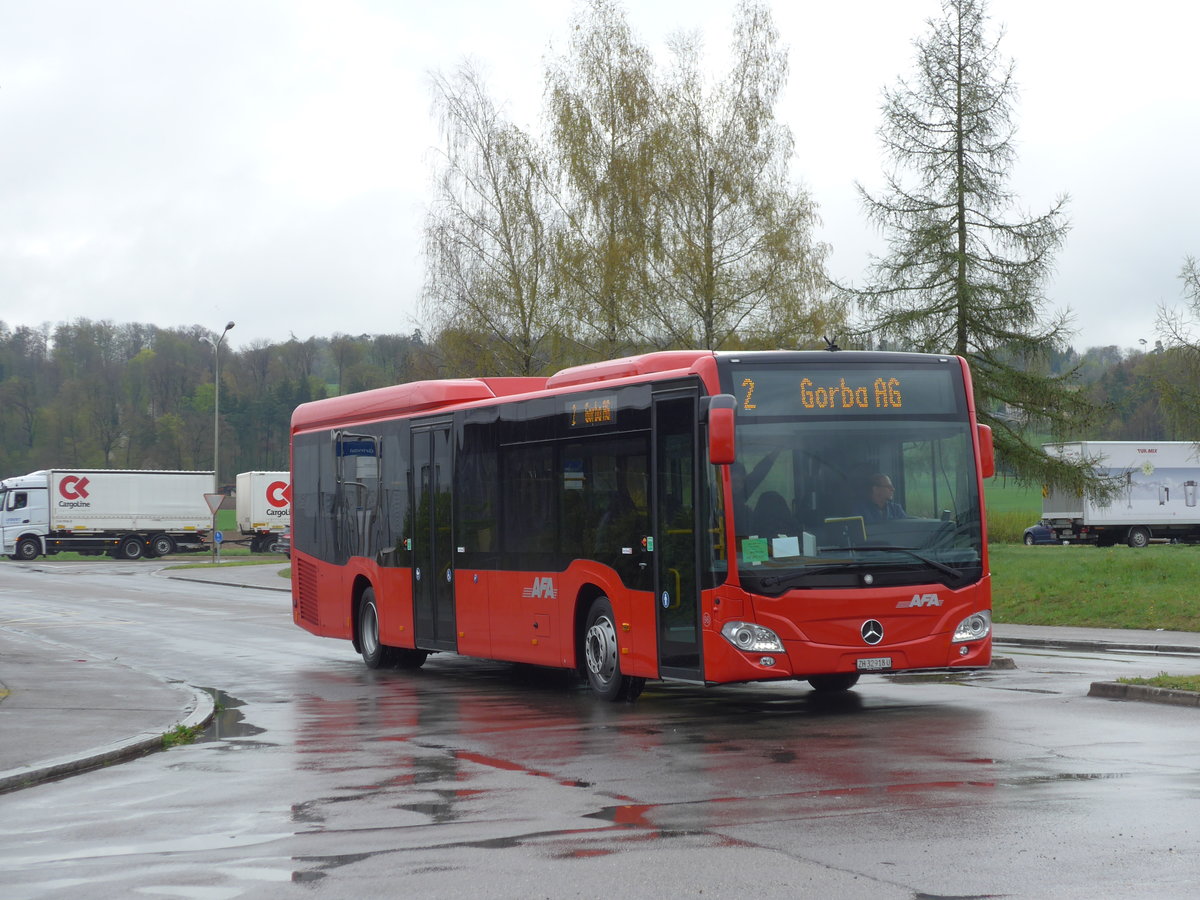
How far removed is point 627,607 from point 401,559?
5530 millimetres

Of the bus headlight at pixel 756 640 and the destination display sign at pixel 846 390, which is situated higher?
the destination display sign at pixel 846 390

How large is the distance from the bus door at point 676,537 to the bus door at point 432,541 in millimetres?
4532

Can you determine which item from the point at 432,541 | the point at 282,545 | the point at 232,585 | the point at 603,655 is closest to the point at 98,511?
the point at 282,545

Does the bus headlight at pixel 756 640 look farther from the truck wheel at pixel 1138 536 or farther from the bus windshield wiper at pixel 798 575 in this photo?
the truck wheel at pixel 1138 536

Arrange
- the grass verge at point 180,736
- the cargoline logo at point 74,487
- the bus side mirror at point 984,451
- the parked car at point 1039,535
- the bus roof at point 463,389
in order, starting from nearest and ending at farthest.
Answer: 1. the grass verge at point 180,736
2. the bus side mirror at point 984,451
3. the bus roof at point 463,389
4. the parked car at point 1039,535
5. the cargoline logo at point 74,487

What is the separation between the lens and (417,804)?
29.5ft

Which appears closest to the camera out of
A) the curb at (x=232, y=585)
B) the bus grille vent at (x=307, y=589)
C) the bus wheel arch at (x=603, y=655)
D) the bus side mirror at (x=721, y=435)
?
the bus side mirror at (x=721, y=435)

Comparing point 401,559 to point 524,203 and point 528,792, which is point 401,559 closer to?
point 528,792

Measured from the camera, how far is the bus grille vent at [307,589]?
71.3 feet

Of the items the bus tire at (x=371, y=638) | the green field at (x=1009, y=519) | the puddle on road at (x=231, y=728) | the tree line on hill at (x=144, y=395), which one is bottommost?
the puddle on road at (x=231, y=728)

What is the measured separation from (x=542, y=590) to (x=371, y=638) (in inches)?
202

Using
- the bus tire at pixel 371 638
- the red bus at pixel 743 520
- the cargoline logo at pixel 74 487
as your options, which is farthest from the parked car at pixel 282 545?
the red bus at pixel 743 520

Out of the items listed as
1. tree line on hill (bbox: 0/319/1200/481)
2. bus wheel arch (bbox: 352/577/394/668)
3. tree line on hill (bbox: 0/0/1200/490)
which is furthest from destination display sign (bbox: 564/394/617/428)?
tree line on hill (bbox: 0/319/1200/481)

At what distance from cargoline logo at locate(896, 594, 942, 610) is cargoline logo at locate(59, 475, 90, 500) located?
59.5 metres
